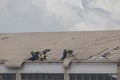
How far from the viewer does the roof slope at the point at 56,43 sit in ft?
127

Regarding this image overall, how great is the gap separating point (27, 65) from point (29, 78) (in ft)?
4.37

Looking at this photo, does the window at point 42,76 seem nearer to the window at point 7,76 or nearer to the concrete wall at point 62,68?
the concrete wall at point 62,68

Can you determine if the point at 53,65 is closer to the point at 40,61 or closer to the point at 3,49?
the point at 40,61

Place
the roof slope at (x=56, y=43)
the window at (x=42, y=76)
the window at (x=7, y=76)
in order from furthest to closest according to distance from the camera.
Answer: the roof slope at (x=56, y=43) → the window at (x=7, y=76) → the window at (x=42, y=76)

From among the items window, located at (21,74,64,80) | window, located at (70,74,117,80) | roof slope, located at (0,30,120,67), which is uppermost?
roof slope, located at (0,30,120,67)

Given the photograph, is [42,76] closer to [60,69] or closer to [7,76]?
[60,69]

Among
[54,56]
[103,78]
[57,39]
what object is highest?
[57,39]

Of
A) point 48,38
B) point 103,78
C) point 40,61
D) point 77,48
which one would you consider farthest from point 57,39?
point 103,78

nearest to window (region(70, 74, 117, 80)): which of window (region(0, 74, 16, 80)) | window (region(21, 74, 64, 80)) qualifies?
window (region(21, 74, 64, 80))

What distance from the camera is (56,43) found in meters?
44.9

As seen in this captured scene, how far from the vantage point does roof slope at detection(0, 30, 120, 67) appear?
38566mm

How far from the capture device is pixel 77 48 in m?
41.4

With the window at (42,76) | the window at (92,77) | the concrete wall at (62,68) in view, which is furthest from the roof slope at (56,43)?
the window at (92,77)

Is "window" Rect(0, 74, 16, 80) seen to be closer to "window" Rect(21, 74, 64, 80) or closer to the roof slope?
"window" Rect(21, 74, 64, 80)
